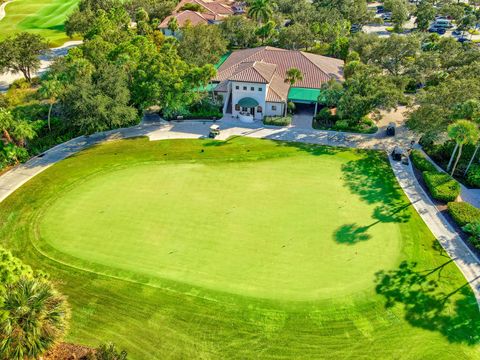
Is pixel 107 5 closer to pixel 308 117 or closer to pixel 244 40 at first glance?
pixel 244 40

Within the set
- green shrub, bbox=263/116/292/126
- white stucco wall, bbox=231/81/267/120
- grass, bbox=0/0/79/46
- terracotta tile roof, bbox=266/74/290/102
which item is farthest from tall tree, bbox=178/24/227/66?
grass, bbox=0/0/79/46

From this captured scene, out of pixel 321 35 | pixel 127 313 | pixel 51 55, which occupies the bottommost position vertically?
pixel 127 313

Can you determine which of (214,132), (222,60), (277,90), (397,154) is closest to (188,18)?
(222,60)

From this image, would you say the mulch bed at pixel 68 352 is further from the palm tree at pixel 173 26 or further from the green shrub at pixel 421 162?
the palm tree at pixel 173 26

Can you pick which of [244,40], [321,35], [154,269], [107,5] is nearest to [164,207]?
[154,269]

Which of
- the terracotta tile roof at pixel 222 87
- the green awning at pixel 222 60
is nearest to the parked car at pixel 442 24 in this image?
the green awning at pixel 222 60

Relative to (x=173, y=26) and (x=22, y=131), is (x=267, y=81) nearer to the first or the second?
(x=22, y=131)

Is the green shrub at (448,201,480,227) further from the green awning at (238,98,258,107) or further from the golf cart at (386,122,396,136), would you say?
the green awning at (238,98,258,107)
